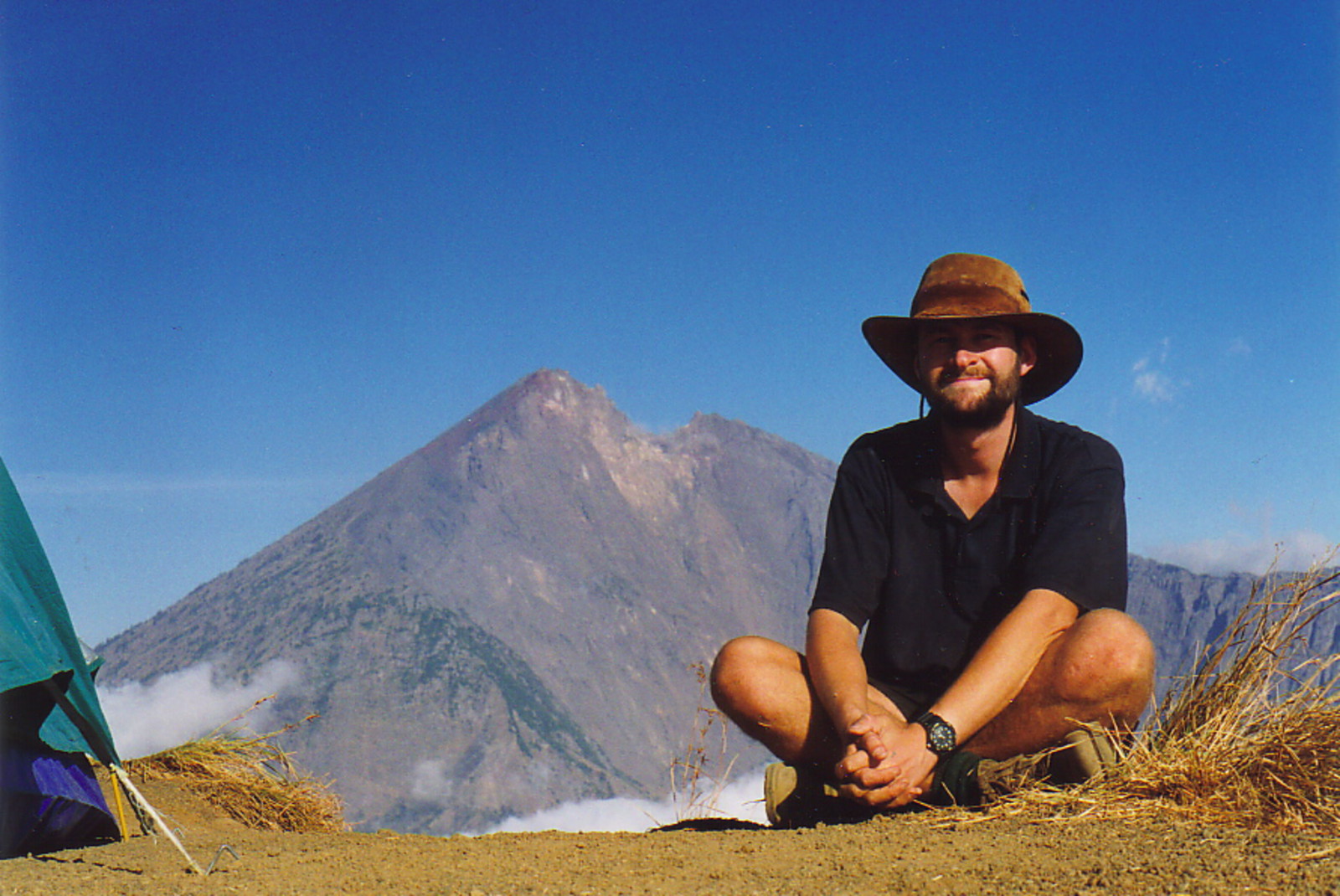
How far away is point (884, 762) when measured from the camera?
237 centimetres

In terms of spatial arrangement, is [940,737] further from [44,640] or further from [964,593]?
[44,640]

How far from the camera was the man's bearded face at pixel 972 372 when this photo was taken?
2.88 metres

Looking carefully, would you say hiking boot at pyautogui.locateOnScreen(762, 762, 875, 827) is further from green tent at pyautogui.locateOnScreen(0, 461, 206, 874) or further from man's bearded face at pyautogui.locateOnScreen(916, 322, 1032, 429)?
green tent at pyautogui.locateOnScreen(0, 461, 206, 874)

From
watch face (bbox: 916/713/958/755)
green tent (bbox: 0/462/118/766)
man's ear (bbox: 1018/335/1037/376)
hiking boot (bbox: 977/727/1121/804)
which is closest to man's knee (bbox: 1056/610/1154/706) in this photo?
hiking boot (bbox: 977/727/1121/804)

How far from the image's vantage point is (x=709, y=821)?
10.3 feet

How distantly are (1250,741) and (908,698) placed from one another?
0.89m

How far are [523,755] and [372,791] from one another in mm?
22022

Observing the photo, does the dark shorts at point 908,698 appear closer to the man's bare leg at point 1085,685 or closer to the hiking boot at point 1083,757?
the man's bare leg at point 1085,685

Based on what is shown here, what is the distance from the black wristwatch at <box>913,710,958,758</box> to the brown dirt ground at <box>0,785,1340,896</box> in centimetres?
16

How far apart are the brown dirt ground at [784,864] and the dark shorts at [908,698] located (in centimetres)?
51

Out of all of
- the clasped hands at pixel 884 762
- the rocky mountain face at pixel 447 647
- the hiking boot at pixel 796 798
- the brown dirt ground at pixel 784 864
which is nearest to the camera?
the brown dirt ground at pixel 784 864

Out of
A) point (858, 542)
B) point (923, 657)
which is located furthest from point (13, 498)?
point (923, 657)

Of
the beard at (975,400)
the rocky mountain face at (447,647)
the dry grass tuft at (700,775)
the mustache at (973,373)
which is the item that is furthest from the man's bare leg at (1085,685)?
the rocky mountain face at (447,647)

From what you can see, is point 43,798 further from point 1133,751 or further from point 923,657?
point 1133,751
